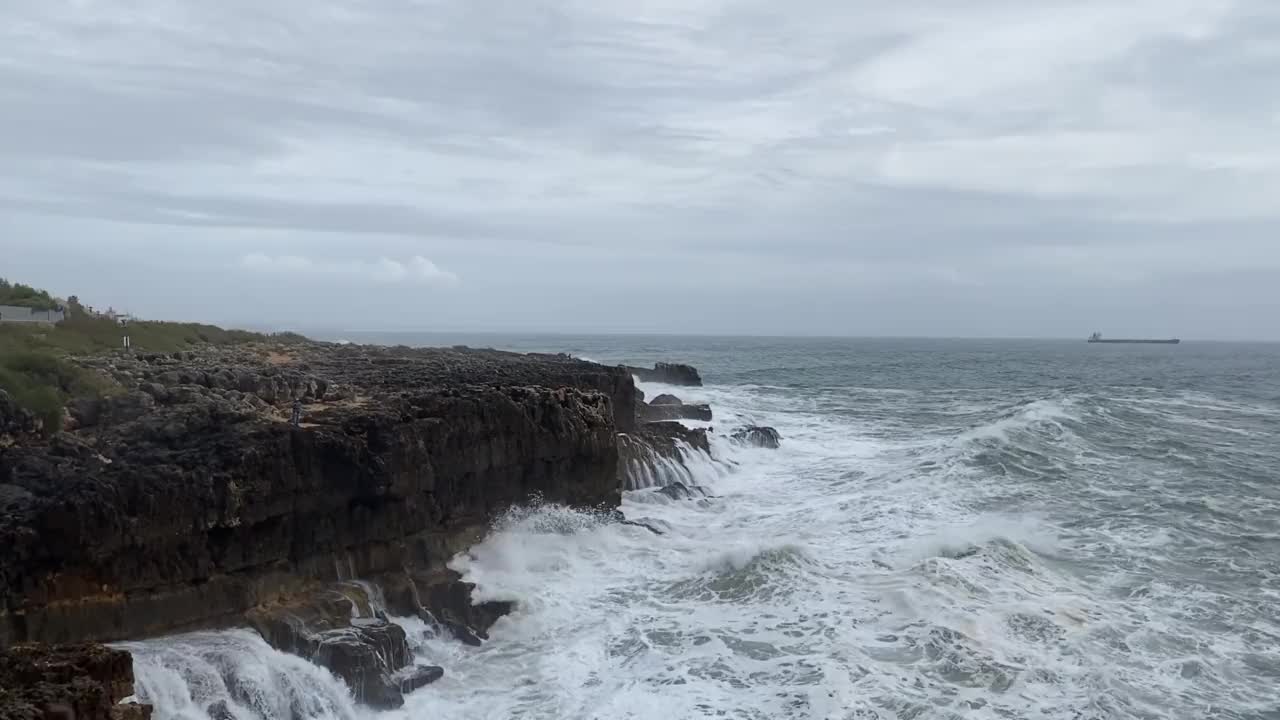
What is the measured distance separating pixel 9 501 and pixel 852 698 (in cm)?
1203

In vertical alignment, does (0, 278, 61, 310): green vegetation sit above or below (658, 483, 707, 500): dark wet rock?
above

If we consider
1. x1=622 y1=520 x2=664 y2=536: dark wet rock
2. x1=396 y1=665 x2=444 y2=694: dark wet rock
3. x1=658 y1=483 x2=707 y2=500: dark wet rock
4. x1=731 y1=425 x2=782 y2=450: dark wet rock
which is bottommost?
x1=396 y1=665 x2=444 y2=694: dark wet rock

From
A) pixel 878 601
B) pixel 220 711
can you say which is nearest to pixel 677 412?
pixel 878 601

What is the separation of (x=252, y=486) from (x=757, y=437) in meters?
22.7

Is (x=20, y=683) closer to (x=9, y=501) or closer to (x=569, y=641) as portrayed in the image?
(x=9, y=501)

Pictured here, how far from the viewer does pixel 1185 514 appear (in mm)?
24219

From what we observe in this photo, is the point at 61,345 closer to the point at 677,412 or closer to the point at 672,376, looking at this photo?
the point at 677,412

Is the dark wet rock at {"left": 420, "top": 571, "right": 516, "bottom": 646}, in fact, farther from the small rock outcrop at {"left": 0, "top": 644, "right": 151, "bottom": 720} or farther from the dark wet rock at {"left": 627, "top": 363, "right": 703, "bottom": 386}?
the dark wet rock at {"left": 627, "top": 363, "right": 703, "bottom": 386}

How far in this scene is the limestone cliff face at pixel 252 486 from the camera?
41.2ft

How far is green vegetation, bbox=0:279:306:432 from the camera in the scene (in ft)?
51.1

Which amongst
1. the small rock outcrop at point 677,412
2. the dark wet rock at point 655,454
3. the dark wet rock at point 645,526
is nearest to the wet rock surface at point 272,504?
the dark wet rock at point 645,526

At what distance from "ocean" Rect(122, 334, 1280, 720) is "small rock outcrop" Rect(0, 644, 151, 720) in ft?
10.9

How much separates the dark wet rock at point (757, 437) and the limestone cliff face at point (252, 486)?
12110 millimetres

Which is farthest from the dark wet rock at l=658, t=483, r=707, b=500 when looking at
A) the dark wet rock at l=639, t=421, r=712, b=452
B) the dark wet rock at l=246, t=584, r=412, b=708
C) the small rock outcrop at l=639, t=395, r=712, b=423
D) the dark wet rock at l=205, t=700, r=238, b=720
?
the dark wet rock at l=205, t=700, r=238, b=720
